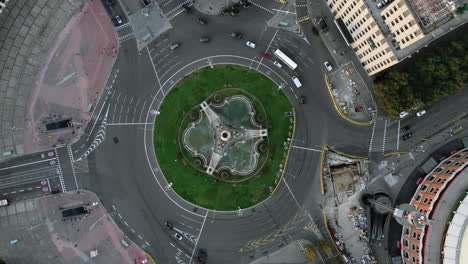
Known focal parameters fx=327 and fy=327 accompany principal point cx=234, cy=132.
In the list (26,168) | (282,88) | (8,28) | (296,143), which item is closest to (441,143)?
(296,143)

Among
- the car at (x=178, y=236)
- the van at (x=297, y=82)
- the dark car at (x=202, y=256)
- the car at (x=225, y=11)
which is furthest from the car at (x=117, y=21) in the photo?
the dark car at (x=202, y=256)

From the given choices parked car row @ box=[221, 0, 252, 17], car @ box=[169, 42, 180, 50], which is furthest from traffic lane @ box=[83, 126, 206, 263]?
parked car row @ box=[221, 0, 252, 17]

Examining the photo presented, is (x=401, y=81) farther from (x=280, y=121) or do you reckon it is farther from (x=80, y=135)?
(x=80, y=135)

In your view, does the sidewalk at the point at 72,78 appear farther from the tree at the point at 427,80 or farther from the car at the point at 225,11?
the tree at the point at 427,80

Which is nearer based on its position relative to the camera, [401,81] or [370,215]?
[401,81]

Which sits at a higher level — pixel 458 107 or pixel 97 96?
pixel 97 96

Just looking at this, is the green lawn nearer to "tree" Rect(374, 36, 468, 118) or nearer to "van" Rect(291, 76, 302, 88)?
"van" Rect(291, 76, 302, 88)
